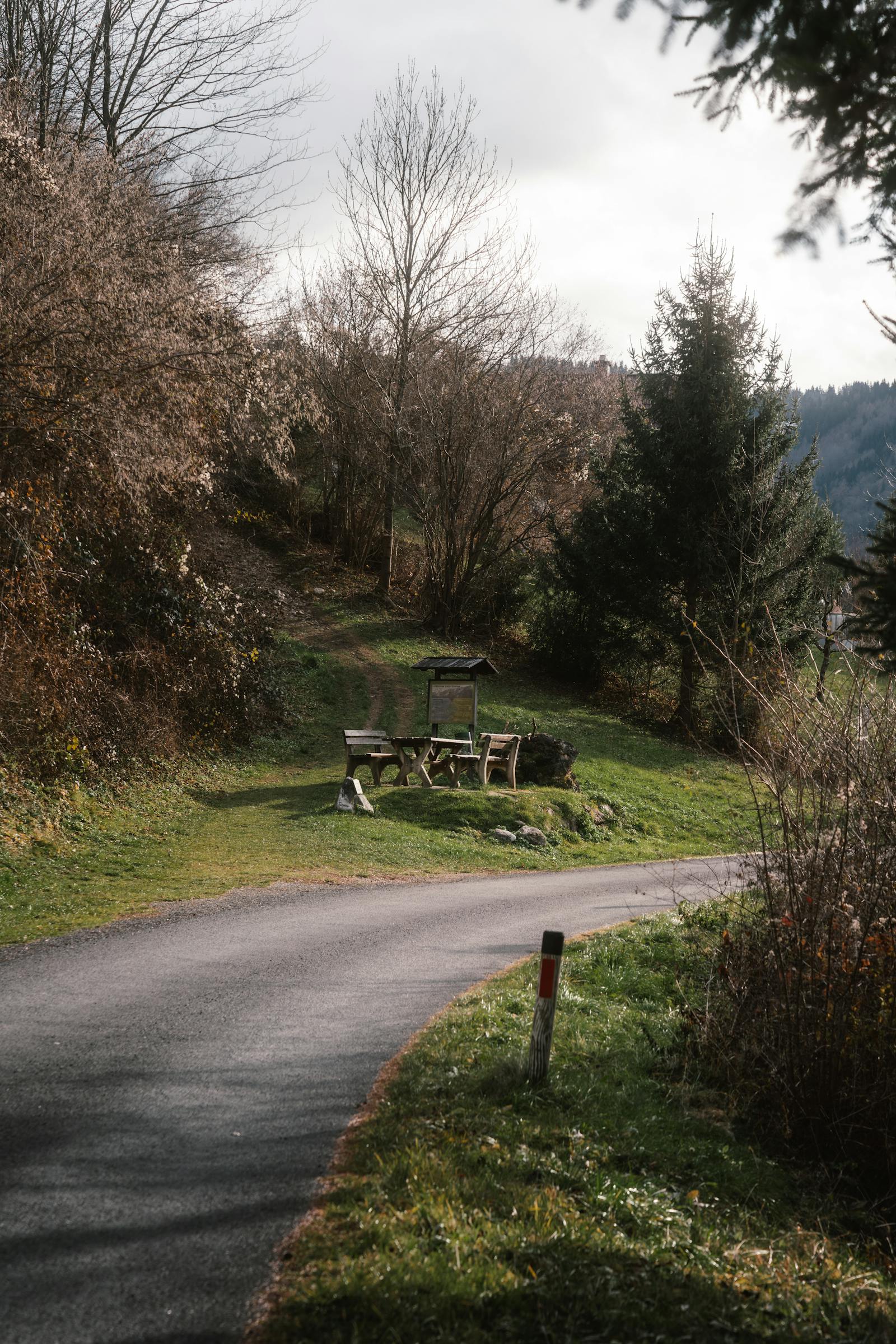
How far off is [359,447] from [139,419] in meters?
23.3

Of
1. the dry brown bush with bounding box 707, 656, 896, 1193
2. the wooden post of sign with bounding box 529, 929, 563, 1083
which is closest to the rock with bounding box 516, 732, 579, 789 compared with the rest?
the dry brown bush with bounding box 707, 656, 896, 1193

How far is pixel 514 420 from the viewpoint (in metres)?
35.4

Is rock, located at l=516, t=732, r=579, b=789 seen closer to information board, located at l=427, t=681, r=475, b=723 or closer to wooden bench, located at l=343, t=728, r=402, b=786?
information board, located at l=427, t=681, r=475, b=723

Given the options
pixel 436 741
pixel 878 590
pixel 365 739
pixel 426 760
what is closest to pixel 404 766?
pixel 426 760

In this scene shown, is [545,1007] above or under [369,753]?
above

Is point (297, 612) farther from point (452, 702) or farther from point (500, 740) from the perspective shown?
point (500, 740)

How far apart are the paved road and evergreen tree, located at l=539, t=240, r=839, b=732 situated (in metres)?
21.9

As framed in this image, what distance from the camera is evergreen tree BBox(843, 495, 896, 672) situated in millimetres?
4594

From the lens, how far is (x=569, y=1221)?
16.1 feet

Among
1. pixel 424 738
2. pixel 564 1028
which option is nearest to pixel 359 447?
pixel 424 738

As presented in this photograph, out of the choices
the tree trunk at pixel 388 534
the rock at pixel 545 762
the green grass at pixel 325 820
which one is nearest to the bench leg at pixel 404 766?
the green grass at pixel 325 820

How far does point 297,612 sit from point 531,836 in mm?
18291

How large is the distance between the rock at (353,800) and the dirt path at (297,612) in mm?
7611

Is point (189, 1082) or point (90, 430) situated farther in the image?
point (90, 430)
